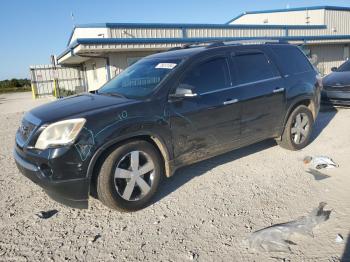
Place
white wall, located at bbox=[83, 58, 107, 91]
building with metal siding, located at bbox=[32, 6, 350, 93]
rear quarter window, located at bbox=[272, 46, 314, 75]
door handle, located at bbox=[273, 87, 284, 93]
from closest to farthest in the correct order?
door handle, located at bbox=[273, 87, 284, 93] < rear quarter window, located at bbox=[272, 46, 314, 75] < building with metal siding, located at bbox=[32, 6, 350, 93] < white wall, located at bbox=[83, 58, 107, 91]

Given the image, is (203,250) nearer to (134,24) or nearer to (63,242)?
(63,242)

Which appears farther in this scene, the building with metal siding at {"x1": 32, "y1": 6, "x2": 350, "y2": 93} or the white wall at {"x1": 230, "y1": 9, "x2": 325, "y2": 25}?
the white wall at {"x1": 230, "y1": 9, "x2": 325, "y2": 25}

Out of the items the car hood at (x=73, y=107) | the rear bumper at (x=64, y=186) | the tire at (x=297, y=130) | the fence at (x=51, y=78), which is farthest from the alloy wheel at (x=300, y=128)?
the fence at (x=51, y=78)

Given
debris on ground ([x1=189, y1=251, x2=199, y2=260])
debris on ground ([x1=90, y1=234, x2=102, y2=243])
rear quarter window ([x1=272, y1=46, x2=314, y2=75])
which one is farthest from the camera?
rear quarter window ([x1=272, y1=46, x2=314, y2=75])

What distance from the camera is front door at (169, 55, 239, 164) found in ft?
13.4

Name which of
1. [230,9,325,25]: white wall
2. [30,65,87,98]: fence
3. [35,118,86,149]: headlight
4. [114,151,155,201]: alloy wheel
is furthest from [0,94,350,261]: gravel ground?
[230,9,325,25]: white wall

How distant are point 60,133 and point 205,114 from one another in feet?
6.03

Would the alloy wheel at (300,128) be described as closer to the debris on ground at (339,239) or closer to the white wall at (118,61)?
the debris on ground at (339,239)

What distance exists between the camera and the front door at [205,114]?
4070mm

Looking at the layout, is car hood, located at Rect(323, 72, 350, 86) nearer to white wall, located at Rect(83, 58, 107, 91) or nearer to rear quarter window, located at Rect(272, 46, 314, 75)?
rear quarter window, located at Rect(272, 46, 314, 75)

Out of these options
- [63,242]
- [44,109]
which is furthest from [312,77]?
[63,242]

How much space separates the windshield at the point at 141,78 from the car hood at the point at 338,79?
251 inches

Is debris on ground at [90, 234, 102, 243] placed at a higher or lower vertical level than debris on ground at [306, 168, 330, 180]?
higher

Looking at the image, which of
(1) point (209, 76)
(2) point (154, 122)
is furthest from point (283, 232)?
Result: (1) point (209, 76)
